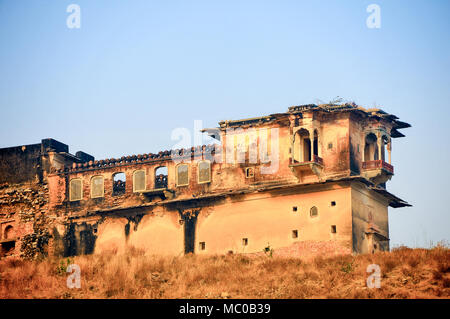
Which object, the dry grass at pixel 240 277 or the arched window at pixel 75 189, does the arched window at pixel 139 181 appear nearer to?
the arched window at pixel 75 189

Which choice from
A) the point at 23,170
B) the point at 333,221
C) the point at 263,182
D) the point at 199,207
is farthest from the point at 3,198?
the point at 333,221

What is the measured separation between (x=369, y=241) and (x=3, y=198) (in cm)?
2316

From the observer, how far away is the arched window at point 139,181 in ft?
186

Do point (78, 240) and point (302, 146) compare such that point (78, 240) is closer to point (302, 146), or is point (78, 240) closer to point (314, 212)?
point (302, 146)

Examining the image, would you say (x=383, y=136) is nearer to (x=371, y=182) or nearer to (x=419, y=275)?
(x=371, y=182)

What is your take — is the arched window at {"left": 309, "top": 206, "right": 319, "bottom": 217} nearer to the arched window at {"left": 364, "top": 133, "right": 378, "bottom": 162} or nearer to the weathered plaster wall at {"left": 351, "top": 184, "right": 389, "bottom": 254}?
the weathered plaster wall at {"left": 351, "top": 184, "right": 389, "bottom": 254}

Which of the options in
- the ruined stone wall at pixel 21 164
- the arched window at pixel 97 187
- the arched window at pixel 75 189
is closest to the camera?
the arched window at pixel 97 187

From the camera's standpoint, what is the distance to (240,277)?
4684cm

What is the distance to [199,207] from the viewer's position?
5425 centimetres

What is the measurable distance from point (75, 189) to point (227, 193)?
34.3 ft

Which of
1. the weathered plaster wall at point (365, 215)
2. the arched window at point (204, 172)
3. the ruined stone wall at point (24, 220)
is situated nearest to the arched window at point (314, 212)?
the weathered plaster wall at point (365, 215)

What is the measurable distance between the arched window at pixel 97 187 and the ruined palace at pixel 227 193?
0.07m
